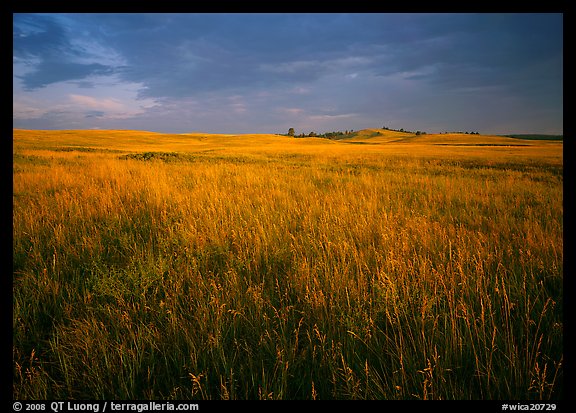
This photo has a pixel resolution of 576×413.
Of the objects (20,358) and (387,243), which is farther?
(387,243)

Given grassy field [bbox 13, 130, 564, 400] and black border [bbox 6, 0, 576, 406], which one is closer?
grassy field [bbox 13, 130, 564, 400]

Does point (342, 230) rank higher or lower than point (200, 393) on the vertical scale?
higher

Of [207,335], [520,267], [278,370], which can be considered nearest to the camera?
[278,370]

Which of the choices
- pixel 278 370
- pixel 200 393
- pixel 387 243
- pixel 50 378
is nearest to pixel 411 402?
pixel 278 370

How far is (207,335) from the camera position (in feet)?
6.54

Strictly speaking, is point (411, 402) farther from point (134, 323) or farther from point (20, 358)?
point (20, 358)

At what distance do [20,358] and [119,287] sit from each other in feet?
2.62

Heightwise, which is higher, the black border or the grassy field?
the black border
